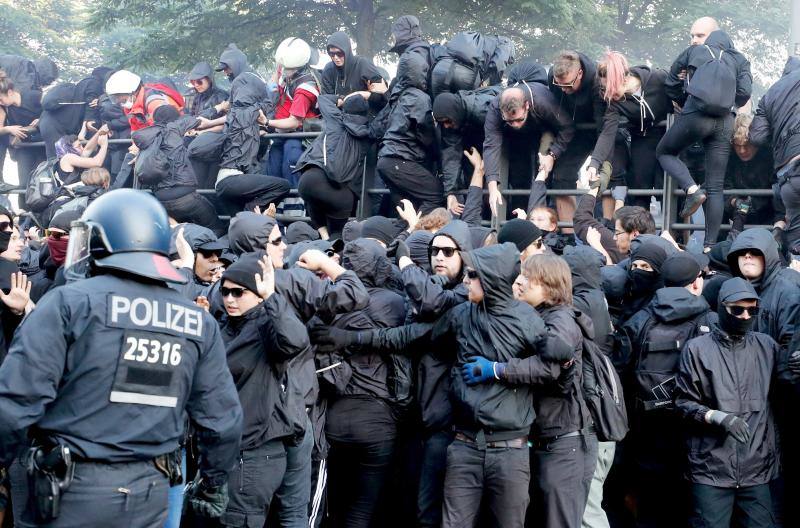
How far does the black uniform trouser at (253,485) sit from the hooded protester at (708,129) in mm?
4365

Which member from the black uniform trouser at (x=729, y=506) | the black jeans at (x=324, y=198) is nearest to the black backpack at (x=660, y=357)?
the black uniform trouser at (x=729, y=506)

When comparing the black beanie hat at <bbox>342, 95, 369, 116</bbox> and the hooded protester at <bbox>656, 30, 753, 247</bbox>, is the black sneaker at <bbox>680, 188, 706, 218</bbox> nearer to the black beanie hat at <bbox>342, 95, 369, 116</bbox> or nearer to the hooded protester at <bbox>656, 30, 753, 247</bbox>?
the hooded protester at <bbox>656, 30, 753, 247</bbox>

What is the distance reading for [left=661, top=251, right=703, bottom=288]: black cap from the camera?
689cm

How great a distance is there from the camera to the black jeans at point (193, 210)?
10914 mm

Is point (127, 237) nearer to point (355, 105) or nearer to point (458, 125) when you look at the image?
point (458, 125)

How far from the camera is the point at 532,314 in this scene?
596cm

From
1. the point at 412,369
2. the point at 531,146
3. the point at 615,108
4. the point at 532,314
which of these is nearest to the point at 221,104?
the point at 531,146

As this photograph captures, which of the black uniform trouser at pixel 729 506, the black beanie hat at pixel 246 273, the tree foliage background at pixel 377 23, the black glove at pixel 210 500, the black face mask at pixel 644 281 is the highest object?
the black beanie hat at pixel 246 273

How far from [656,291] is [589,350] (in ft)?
3.54

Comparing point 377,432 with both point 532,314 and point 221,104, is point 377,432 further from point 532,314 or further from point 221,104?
point 221,104

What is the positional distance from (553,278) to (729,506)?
184cm

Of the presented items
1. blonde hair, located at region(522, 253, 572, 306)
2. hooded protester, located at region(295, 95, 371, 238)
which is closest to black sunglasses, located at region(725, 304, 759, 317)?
blonde hair, located at region(522, 253, 572, 306)

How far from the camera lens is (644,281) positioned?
723 centimetres

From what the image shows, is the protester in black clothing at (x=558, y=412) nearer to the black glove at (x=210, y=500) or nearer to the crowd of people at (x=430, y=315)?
the crowd of people at (x=430, y=315)
